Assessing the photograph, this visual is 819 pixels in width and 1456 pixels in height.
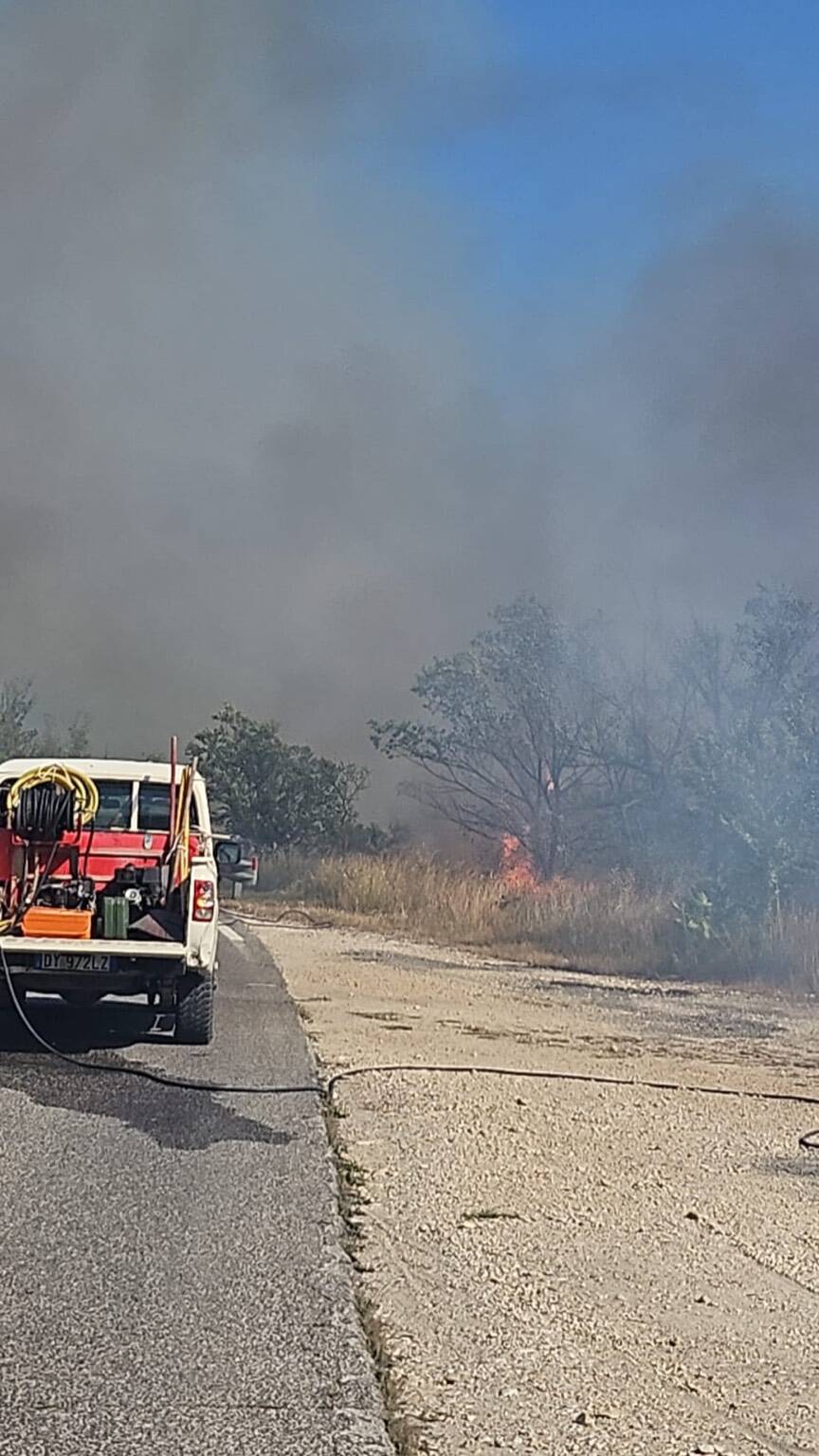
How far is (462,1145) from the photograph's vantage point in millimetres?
8367

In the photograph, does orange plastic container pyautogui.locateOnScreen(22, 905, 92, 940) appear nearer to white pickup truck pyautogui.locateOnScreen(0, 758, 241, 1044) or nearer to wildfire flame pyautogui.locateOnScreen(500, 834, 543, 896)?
white pickup truck pyautogui.locateOnScreen(0, 758, 241, 1044)

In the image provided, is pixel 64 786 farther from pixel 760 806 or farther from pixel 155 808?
pixel 760 806

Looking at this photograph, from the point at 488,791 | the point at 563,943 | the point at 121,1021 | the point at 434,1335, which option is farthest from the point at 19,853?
the point at 488,791

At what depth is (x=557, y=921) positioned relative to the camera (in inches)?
1019

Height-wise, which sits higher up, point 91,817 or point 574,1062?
point 91,817

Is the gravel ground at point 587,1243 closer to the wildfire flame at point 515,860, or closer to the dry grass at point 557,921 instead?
the dry grass at point 557,921

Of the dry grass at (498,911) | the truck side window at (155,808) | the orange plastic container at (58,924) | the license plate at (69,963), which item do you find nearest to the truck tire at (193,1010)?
the license plate at (69,963)

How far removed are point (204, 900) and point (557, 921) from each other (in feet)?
51.6

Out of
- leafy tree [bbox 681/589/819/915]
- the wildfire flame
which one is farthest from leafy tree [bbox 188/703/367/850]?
leafy tree [bbox 681/589/819/915]

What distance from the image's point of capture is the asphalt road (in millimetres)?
4254

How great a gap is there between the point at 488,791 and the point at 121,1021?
3341cm

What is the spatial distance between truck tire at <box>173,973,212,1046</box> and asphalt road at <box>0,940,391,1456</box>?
1.03 meters

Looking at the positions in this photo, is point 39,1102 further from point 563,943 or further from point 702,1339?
point 563,943

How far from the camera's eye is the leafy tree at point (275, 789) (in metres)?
58.8
